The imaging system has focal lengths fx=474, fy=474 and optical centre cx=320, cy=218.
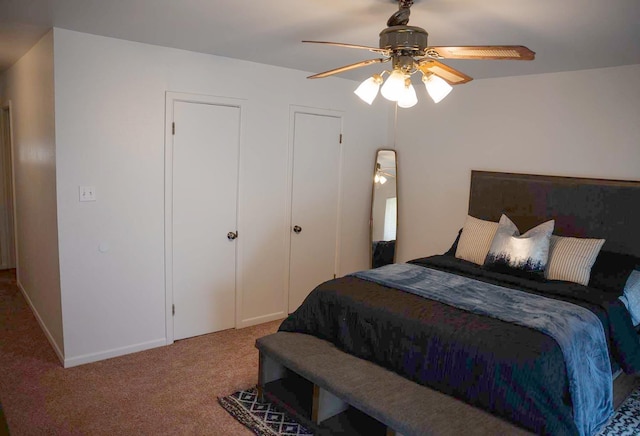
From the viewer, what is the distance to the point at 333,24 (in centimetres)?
267

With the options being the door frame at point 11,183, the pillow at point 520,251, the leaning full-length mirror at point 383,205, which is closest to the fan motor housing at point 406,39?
the pillow at point 520,251

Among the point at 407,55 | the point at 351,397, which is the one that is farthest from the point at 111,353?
the point at 407,55

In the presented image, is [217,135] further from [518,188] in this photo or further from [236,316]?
[518,188]

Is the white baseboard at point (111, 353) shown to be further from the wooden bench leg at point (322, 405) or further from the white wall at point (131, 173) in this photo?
the wooden bench leg at point (322, 405)

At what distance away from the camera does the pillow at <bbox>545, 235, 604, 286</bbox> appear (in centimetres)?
318

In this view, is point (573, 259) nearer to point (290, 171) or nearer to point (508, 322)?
point (508, 322)

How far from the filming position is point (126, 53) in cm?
329

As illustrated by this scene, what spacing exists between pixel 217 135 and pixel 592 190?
288cm

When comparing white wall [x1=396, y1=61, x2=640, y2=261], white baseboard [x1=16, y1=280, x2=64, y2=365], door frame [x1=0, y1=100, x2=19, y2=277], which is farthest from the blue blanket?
door frame [x1=0, y1=100, x2=19, y2=277]

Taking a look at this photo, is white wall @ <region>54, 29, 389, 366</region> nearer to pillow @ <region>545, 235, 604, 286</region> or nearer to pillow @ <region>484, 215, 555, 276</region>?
pillow @ <region>484, 215, 555, 276</region>

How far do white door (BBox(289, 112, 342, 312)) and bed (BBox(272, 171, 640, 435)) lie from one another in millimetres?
1085

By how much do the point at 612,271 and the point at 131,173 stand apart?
3.36 m

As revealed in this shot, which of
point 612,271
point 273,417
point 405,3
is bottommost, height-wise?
point 273,417

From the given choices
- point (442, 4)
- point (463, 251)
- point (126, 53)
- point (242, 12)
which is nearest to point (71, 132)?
point (126, 53)
